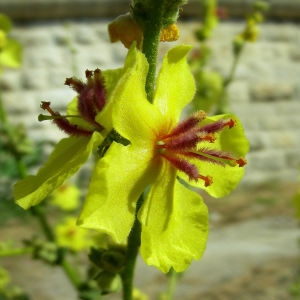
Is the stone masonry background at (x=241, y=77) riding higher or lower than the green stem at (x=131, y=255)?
lower

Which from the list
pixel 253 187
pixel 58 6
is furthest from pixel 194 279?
pixel 58 6

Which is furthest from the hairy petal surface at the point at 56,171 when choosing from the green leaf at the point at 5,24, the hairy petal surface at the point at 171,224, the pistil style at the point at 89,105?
the green leaf at the point at 5,24

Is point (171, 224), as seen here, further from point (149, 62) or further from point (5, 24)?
point (5, 24)

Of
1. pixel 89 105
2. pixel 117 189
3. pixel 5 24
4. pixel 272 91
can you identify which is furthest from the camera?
pixel 272 91

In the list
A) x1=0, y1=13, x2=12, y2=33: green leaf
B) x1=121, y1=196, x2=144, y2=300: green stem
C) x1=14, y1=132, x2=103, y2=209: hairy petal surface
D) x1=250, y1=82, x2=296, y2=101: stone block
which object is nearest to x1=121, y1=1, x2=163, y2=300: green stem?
x1=121, y1=196, x2=144, y2=300: green stem

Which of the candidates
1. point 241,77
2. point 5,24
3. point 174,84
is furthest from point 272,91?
point 174,84

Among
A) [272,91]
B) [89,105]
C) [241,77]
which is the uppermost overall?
[89,105]

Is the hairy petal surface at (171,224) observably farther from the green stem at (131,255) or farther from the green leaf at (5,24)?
the green leaf at (5,24)
